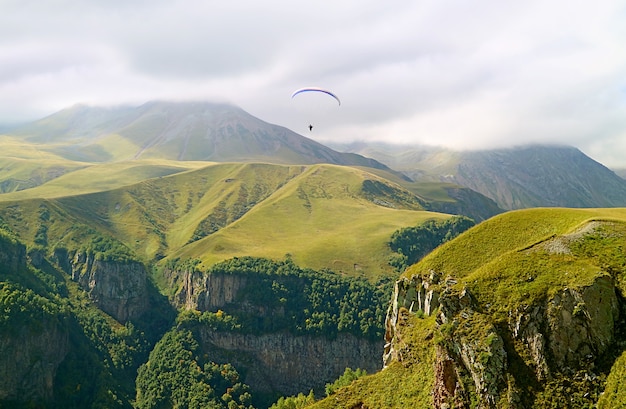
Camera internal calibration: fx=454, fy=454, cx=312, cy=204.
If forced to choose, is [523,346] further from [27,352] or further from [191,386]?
[27,352]

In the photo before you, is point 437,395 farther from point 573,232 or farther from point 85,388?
point 85,388

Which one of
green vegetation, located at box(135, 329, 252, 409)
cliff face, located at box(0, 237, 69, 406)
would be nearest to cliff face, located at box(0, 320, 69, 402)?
cliff face, located at box(0, 237, 69, 406)

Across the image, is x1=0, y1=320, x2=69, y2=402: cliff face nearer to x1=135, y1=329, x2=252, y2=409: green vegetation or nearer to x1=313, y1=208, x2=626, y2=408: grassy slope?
x1=135, y1=329, x2=252, y2=409: green vegetation

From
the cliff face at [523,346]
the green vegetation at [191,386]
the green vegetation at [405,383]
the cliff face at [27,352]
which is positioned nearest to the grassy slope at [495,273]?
the green vegetation at [405,383]

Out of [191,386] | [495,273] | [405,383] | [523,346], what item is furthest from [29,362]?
[523,346]

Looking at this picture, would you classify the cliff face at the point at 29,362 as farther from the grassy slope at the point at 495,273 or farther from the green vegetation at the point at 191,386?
the grassy slope at the point at 495,273
